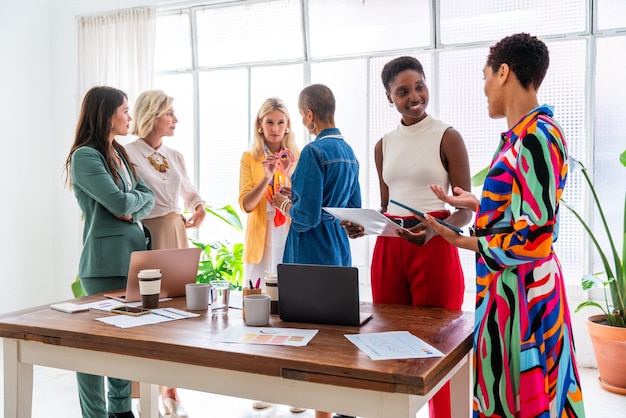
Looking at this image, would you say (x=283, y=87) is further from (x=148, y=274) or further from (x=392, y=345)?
(x=392, y=345)

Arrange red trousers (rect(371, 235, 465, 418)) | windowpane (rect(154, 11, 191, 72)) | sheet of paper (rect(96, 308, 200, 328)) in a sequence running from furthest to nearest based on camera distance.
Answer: windowpane (rect(154, 11, 191, 72))
red trousers (rect(371, 235, 465, 418))
sheet of paper (rect(96, 308, 200, 328))

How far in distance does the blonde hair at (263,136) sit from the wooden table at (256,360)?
4.83ft

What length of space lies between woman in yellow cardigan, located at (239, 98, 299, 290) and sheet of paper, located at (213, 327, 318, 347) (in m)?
1.58

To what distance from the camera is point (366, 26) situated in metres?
4.52

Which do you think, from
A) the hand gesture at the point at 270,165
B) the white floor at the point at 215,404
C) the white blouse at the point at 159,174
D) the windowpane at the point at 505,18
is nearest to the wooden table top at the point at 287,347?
the white blouse at the point at 159,174

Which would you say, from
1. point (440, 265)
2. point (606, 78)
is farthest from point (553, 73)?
point (440, 265)

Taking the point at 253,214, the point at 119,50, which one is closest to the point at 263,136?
the point at 253,214

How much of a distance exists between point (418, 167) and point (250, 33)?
310 centimetres

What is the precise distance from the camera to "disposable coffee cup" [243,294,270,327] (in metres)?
1.81

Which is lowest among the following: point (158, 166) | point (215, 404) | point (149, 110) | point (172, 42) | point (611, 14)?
point (215, 404)

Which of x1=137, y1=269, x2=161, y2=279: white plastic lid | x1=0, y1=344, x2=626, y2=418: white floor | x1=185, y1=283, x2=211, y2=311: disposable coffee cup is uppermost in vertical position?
x1=137, y1=269, x2=161, y2=279: white plastic lid

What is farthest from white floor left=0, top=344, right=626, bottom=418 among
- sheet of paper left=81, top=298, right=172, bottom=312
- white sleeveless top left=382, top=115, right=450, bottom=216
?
white sleeveless top left=382, top=115, right=450, bottom=216

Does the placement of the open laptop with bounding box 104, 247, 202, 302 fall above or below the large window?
below

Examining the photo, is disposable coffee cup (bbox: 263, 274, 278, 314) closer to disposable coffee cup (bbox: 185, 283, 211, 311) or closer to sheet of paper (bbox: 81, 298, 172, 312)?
disposable coffee cup (bbox: 185, 283, 211, 311)
